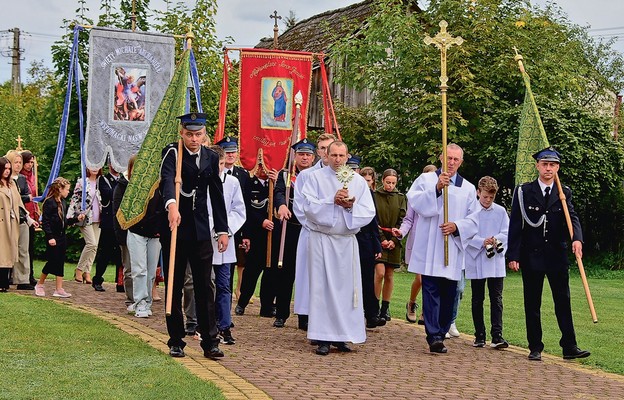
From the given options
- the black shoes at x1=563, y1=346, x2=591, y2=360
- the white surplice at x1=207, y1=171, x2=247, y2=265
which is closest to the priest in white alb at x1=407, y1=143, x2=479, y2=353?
the black shoes at x1=563, y1=346, x2=591, y2=360

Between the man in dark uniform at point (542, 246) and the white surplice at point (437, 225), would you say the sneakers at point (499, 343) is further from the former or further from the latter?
the white surplice at point (437, 225)

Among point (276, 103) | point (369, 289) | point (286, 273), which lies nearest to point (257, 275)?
point (286, 273)

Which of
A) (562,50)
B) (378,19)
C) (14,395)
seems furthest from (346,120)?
(14,395)

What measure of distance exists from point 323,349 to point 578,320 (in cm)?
561

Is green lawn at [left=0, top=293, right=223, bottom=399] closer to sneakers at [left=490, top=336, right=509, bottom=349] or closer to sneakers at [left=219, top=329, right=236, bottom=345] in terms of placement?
sneakers at [left=219, top=329, right=236, bottom=345]

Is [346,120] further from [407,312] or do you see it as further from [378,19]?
[407,312]

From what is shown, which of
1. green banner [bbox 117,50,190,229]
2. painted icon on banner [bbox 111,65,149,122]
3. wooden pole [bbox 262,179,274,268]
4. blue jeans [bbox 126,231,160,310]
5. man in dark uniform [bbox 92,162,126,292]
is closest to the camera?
green banner [bbox 117,50,190,229]

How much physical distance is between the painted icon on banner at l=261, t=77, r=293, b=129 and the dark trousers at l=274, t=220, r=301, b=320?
3.63 metres

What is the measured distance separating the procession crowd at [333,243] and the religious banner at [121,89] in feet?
9.83

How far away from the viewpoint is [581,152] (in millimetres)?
26047

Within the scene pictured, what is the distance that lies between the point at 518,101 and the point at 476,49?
1.94 meters

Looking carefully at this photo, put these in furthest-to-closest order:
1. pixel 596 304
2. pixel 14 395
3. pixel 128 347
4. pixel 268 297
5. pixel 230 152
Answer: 1. pixel 596 304
2. pixel 268 297
3. pixel 230 152
4. pixel 128 347
5. pixel 14 395

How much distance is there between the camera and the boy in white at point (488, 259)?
11922 mm

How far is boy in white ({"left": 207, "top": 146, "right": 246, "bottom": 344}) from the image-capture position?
36.5 ft
